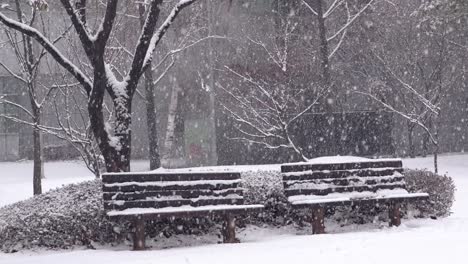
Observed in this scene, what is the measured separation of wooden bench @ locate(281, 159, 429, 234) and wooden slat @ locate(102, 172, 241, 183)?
2.92 feet

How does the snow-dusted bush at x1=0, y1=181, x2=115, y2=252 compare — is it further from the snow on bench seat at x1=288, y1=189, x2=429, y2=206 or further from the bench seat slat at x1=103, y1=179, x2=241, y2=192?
the snow on bench seat at x1=288, y1=189, x2=429, y2=206

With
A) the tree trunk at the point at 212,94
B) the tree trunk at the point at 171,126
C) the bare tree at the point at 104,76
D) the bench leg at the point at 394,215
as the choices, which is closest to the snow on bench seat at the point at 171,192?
the bare tree at the point at 104,76

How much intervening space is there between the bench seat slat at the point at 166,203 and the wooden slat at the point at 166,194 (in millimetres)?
67

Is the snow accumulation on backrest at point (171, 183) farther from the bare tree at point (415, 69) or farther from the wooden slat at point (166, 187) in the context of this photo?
the bare tree at point (415, 69)

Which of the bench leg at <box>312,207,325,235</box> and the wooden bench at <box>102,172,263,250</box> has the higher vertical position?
the wooden bench at <box>102,172,263,250</box>

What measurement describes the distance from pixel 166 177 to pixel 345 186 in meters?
2.56

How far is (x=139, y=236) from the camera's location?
7516 mm

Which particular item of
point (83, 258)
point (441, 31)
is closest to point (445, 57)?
point (441, 31)

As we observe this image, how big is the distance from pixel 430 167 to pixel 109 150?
44.4ft

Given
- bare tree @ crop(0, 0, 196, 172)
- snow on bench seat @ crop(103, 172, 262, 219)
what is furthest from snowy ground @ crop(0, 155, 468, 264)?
bare tree @ crop(0, 0, 196, 172)

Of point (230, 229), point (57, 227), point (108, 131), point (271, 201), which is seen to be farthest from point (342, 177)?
point (57, 227)

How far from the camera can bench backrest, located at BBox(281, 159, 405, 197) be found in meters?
8.49

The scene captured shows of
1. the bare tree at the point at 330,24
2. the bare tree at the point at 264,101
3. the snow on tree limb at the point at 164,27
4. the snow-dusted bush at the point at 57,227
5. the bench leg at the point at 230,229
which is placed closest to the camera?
the snow-dusted bush at the point at 57,227

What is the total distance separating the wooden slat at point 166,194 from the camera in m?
7.60
